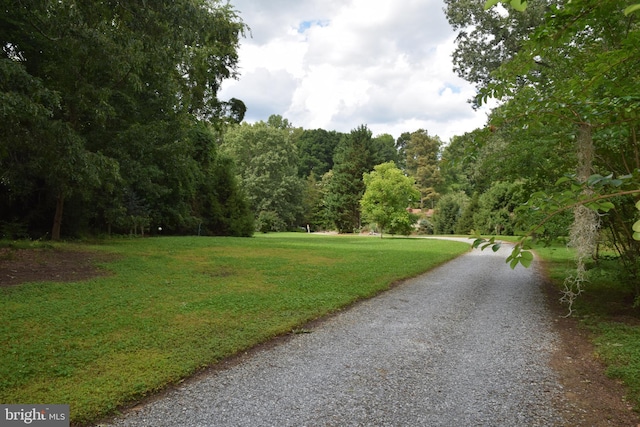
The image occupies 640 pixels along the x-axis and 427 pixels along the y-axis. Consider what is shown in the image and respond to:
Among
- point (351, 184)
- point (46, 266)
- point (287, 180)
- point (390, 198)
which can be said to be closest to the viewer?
point (46, 266)

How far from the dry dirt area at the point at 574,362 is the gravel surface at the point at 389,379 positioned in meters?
0.16

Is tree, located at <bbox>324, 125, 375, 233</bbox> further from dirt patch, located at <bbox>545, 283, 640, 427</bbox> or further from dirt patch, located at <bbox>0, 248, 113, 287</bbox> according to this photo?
dirt patch, located at <bbox>545, 283, 640, 427</bbox>

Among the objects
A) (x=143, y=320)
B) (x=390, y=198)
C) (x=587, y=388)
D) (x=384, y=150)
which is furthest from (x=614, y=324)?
(x=384, y=150)

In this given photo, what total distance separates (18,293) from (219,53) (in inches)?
509

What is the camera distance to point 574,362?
416 centimetres

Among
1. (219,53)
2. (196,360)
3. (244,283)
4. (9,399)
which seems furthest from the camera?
(219,53)

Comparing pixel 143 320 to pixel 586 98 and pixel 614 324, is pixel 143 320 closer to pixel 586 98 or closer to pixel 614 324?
pixel 586 98

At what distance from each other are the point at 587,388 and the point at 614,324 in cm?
258

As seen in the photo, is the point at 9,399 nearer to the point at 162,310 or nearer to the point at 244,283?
the point at 162,310

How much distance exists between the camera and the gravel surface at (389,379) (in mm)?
2936

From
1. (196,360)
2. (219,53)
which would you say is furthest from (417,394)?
(219,53)

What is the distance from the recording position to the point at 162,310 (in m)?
5.62

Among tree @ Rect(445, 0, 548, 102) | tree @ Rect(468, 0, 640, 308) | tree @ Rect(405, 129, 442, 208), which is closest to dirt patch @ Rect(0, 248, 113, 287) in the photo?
tree @ Rect(468, 0, 640, 308)
